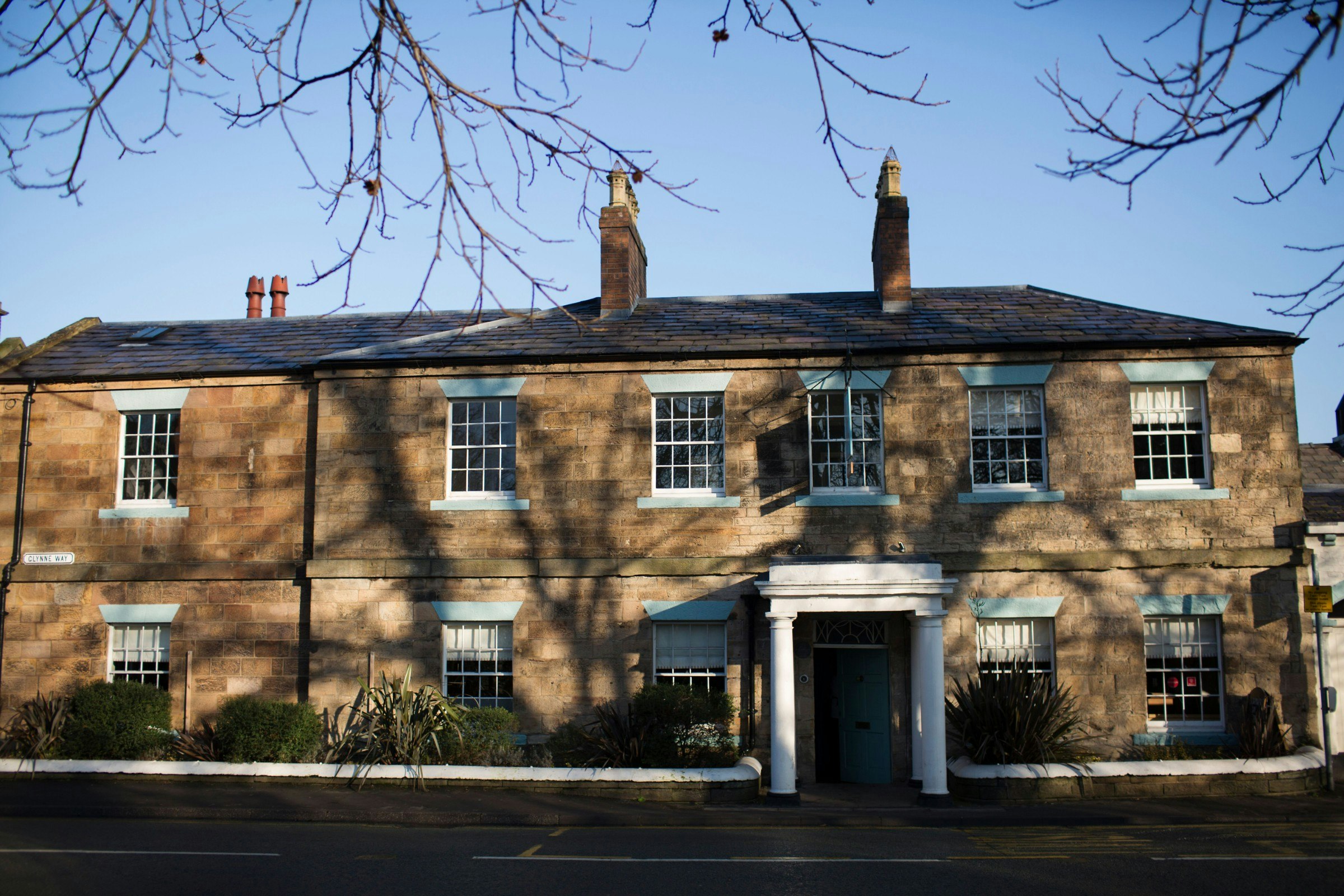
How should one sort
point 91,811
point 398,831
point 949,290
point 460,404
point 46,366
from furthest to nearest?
point 949,290 < point 46,366 < point 460,404 < point 91,811 < point 398,831

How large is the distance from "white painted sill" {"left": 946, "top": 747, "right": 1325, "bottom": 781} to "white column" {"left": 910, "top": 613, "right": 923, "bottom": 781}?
568 millimetres

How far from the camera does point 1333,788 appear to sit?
13727mm

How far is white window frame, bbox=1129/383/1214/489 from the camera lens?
14805mm

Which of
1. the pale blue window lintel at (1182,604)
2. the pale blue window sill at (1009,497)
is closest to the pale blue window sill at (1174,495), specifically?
the pale blue window sill at (1009,497)

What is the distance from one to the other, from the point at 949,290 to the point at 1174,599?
259 inches

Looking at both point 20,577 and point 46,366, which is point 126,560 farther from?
point 46,366

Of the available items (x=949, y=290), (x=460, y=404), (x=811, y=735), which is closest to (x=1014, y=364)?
(x=949, y=290)

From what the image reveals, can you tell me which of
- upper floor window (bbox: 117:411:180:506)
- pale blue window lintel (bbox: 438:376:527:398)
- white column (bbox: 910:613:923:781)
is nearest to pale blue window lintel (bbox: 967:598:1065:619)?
white column (bbox: 910:613:923:781)

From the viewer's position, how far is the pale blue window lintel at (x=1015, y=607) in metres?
14.5

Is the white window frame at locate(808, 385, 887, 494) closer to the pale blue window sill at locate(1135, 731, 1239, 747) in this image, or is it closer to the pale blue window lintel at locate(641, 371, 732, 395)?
the pale blue window lintel at locate(641, 371, 732, 395)

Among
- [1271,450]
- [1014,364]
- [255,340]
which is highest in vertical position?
[255,340]

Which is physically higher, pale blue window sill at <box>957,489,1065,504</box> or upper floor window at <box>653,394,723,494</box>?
upper floor window at <box>653,394,723,494</box>

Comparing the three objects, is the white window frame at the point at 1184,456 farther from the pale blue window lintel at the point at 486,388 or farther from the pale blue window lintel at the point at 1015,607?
the pale blue window lintel at the point at 486,388

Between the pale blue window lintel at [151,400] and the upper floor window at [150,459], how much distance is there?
0.13 m
